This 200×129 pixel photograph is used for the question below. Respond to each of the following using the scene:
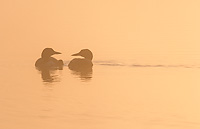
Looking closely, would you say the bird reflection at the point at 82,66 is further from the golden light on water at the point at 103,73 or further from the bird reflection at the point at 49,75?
the bird reflection at the point at 49,75

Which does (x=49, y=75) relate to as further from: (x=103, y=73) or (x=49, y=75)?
(x=103, y=73)

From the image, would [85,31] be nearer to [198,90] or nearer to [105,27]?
[105,27]

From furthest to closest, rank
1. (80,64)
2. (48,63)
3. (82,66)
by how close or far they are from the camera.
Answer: (48,63), (80,64), (82,66)

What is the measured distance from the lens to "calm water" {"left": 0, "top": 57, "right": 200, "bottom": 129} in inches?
752

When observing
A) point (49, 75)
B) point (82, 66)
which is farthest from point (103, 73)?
point (82, 66)

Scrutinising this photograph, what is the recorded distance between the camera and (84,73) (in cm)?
2984

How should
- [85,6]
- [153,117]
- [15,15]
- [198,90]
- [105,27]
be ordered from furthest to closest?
[85,6]
[15,15]
[105,27]
[198,90]
[153,117]

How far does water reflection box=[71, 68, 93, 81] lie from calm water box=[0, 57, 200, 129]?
0.11 feet

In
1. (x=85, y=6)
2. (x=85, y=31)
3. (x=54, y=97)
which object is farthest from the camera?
(x=85, y=6)

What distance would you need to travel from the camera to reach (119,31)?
50719mm

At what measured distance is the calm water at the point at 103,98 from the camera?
19094 mm

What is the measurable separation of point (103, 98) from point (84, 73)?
7253mm

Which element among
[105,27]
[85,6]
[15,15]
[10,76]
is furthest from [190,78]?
[85,6]

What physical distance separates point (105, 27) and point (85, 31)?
12.5ft
